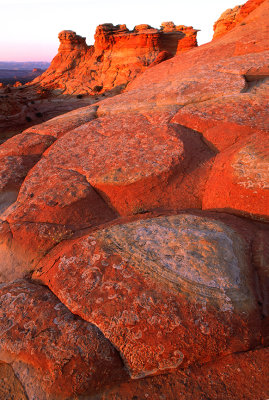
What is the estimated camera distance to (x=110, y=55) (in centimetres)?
2094

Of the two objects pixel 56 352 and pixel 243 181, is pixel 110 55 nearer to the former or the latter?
pixel 243 181

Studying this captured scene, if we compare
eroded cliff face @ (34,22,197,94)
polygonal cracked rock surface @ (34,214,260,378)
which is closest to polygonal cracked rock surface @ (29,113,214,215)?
polygonal cracked rock surface @ (34,214,260,378)

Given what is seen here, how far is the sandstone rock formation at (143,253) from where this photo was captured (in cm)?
150

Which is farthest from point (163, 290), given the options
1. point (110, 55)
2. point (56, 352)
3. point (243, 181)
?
point (110, 55)

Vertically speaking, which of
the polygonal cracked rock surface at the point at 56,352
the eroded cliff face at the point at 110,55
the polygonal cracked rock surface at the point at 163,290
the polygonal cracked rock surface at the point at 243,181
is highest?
the eroded cliff face at the point at 110,55

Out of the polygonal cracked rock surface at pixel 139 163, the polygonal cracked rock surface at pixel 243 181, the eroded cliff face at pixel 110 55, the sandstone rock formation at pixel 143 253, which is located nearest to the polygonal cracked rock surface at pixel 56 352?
the sandstone rock formation at pixel 143 253

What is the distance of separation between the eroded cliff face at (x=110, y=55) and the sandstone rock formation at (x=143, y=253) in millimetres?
17183

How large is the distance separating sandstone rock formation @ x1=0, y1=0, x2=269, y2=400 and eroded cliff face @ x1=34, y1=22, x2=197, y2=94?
17.2 meters

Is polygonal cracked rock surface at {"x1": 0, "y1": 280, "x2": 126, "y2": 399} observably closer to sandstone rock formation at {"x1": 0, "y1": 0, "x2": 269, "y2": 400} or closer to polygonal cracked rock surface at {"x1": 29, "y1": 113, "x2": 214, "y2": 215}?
sandstone rock formation at {"x1": 0, "y1": 0, "x2": 269, "y2": 400}

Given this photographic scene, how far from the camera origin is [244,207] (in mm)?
2510

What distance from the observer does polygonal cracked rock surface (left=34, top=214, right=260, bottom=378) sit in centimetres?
152

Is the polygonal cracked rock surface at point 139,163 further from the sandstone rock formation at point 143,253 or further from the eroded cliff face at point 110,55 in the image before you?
the eroded cliff face at point 110,55

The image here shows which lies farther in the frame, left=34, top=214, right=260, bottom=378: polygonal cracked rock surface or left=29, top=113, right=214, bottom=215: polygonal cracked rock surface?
left=29, top=113, right=214, bottom=215: polygonal cracked rock surface

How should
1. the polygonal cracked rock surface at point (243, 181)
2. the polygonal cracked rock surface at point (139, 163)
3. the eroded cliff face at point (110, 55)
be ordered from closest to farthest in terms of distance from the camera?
1. the polygonal cracked rock surface at point (243, 181)
2. the polygonal cracked rock surface at point (139, 163)
3. the eroded cliff face at point (110, 55)
